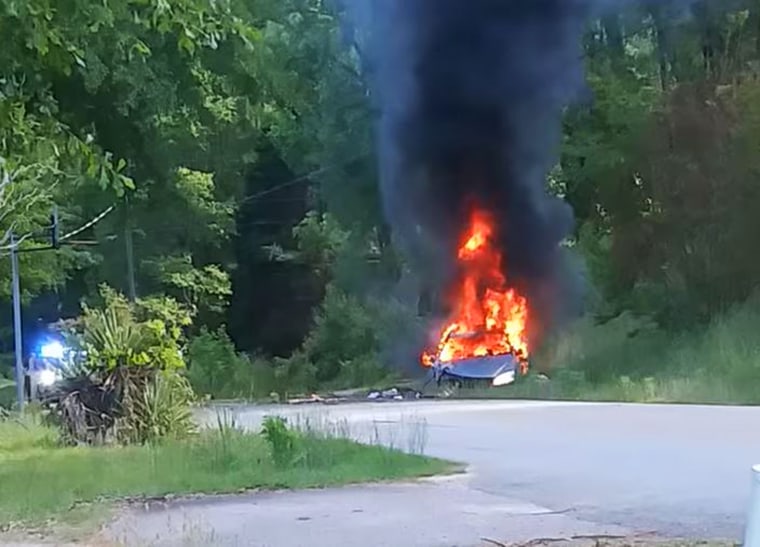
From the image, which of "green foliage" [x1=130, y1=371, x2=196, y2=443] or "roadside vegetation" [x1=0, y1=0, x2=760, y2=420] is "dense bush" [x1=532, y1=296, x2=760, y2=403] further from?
"green foliage" [x1=130, y1=371, x2=196, y2=443]

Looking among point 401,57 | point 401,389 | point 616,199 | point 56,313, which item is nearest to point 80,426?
point 401,389

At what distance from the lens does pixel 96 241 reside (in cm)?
3391

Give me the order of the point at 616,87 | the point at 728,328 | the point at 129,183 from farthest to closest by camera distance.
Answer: the point at 616,87 → the point at 728,328 → the point at 129,183

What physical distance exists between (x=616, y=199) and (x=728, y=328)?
4.89m

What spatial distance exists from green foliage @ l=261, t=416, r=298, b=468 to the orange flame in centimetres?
1374

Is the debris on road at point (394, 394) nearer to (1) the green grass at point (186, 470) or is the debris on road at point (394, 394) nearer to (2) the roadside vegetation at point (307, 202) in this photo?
(2) the roadside vegetation at point (307, 202)

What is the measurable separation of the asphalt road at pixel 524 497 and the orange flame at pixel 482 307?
10948 millimetres

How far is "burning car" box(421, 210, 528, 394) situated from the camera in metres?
24.2

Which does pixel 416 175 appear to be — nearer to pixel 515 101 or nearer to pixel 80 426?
pixel 515 101

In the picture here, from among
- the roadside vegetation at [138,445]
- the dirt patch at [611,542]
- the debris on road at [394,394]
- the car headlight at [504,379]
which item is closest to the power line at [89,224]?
the debris on road at [394,394]

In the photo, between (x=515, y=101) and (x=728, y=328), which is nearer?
(x=728, y=328)

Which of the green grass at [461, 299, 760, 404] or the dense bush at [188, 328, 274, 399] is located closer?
the green grass at [461, 299, 760, 404]

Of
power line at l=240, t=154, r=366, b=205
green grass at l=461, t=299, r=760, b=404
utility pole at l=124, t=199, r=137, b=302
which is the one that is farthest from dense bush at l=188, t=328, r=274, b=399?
green grass at l=461, t=299, r=760, b=404

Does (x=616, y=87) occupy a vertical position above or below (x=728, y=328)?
above
